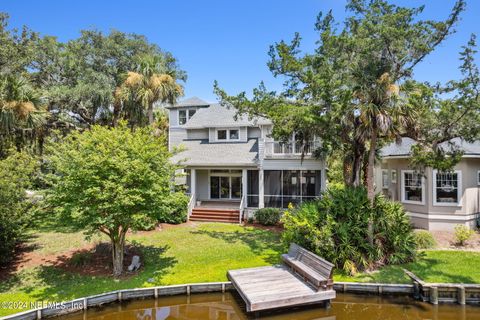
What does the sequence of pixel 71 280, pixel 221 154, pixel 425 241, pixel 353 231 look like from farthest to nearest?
pixel 221 154 < pixel 425 241 < pixel 353 231 < pixel 71 280

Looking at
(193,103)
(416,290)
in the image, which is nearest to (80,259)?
(416,290)

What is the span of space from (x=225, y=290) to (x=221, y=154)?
43.9 ft

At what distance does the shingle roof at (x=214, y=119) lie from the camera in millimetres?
23984

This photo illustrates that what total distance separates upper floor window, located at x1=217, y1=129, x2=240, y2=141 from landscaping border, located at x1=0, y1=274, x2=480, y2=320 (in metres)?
15.2

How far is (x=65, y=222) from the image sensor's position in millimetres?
10867

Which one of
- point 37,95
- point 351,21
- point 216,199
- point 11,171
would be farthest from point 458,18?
point 37,95

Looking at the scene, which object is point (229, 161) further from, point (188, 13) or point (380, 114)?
point (380, 114)

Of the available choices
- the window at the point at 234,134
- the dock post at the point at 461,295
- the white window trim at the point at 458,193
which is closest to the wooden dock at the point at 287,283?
the dock post at the point at 461,295

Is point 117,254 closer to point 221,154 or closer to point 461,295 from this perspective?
point 461,295

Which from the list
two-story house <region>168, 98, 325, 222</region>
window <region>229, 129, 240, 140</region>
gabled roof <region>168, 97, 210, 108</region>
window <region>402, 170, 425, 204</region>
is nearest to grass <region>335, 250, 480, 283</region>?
window <region>402, 170, 425, 204</region>

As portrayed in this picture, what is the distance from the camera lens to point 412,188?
59.4 ft

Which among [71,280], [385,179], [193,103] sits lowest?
[71,280]

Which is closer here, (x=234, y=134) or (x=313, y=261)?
(x=313, y=261)

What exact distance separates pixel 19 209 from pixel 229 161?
1282 centimetres
